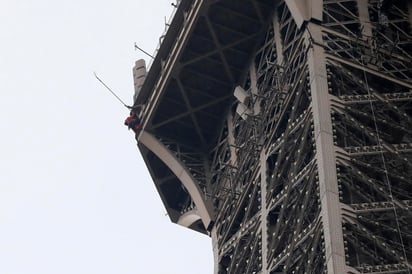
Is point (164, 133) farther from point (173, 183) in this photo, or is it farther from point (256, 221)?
Result: point (256, 221)

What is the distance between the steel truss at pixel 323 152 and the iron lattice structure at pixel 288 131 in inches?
2.7

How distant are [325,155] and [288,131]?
577cm

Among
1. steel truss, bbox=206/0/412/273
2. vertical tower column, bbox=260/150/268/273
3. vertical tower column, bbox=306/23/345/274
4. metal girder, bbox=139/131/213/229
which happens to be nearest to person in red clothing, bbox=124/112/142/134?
metal girder, bbox=139/131/213/229

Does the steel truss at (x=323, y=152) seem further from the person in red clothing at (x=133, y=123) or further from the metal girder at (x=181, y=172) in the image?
the person in red clothing at (x=133, y=123)

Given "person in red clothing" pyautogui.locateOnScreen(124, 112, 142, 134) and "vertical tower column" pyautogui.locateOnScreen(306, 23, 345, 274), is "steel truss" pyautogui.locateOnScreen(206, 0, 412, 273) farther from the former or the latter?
"person in red clothing" pyautogui.locateOnScreen(124, 112, 142, 134)

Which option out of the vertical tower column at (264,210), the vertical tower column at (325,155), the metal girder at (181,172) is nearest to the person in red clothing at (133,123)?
the metal girder at (181,172)

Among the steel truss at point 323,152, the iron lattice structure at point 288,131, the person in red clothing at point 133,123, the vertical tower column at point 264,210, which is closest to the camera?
the steel truss at point 323,152

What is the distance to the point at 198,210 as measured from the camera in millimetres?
80688

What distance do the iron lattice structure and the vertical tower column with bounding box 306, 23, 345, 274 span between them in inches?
2.0

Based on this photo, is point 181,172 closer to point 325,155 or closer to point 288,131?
point 288,131

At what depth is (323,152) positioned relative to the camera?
67.6 meters

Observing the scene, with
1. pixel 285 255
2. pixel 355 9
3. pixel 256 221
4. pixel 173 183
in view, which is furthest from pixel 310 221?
pixel 173 183

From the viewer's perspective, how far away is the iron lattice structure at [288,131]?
65750 millimetres

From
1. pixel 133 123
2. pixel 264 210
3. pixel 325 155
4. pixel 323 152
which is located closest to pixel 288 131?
pixel 264 210
